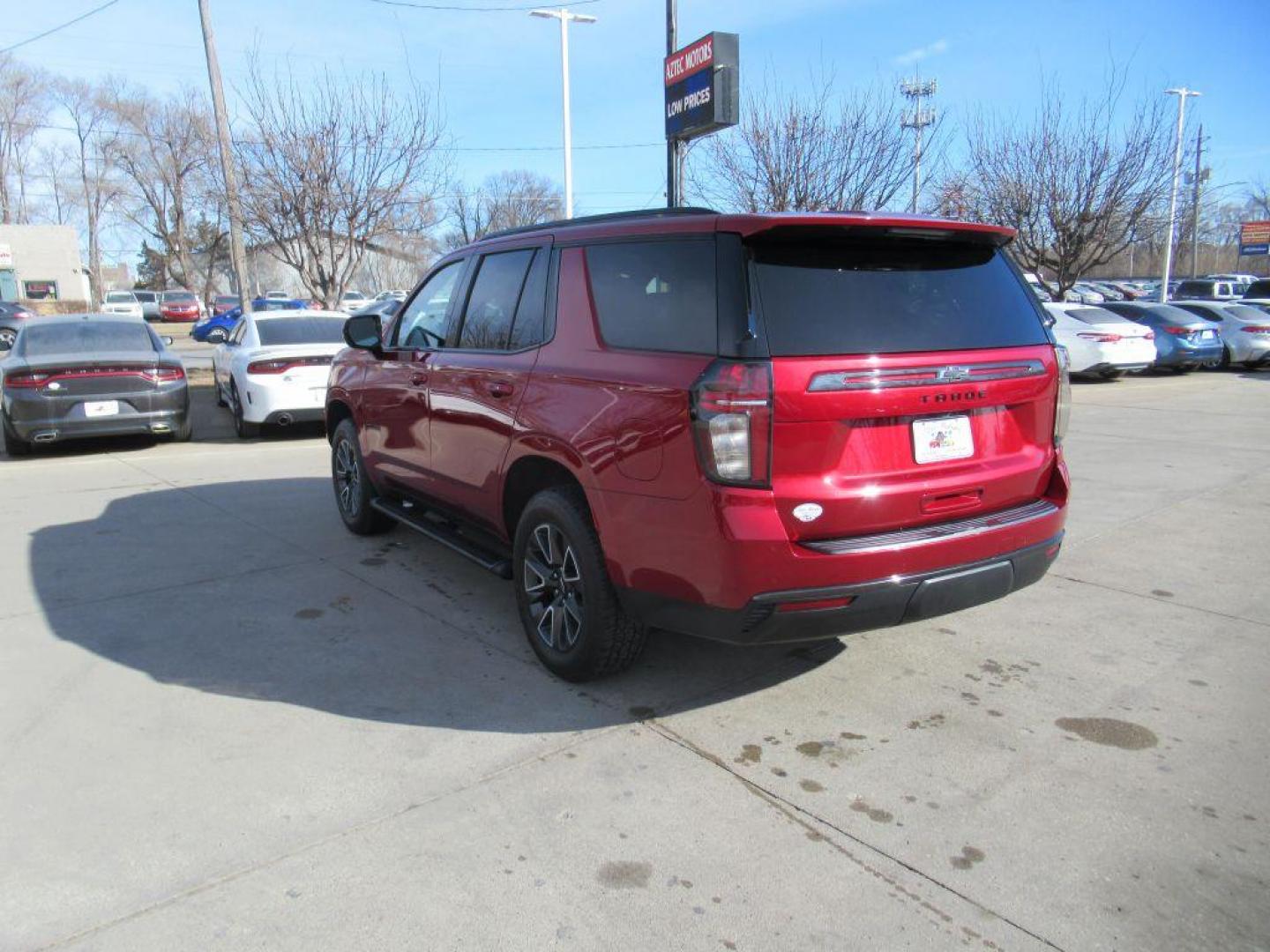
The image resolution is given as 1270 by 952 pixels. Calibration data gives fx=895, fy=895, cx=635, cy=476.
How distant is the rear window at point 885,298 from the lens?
3.02m

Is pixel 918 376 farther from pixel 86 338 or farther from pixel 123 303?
pixel 123 303

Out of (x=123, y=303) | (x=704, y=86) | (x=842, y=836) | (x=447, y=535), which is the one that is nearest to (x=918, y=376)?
(x=842, y=836)

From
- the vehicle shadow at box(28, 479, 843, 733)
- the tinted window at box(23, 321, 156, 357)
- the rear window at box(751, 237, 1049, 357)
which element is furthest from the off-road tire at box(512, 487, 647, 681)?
the tinted window at box(23, 321, 156, 357)

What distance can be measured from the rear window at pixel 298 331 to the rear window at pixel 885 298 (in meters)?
8.63

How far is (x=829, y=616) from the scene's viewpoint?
119 inches

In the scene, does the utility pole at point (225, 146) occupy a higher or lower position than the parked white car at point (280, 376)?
higher

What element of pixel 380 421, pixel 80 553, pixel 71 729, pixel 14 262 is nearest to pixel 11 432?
pixel 80 553

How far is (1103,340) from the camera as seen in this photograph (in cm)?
1717

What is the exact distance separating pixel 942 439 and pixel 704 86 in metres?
12.5

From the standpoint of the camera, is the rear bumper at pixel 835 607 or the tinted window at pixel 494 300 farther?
the tinted window at pixel 494 300

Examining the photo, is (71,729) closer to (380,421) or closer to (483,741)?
(483,741)

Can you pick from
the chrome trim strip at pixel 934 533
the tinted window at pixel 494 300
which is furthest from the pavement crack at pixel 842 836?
the tinted window at pixel 494 300

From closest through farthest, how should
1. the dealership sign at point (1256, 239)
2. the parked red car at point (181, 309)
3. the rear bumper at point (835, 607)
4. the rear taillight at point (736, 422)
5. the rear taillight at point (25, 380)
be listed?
1. the rear taillight at point (736, 422)
2. the rear bumper at point (835, 607)
3. the rear taillight at point (25, 380)
4. the dealership sign at point (1256, 239)
5. the parked red car at point (181, 309)

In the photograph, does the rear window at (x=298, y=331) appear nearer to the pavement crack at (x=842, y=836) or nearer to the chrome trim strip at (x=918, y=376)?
the pavement crack at (x=842, y=836)
